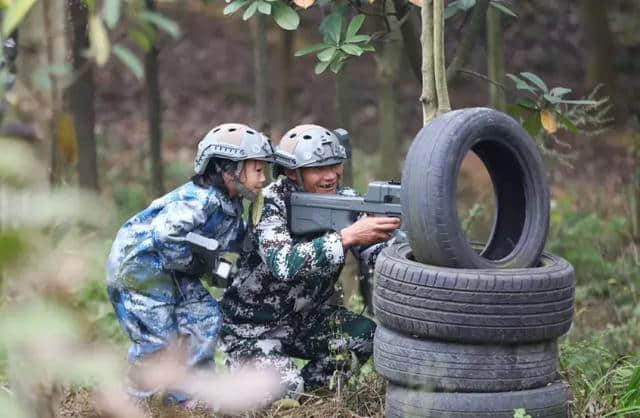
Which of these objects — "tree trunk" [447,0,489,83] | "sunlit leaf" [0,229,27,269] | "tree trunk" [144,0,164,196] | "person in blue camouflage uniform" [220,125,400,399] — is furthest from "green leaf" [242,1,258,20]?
"tree trunk" [144,0,164,196]

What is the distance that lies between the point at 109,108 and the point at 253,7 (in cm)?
1143

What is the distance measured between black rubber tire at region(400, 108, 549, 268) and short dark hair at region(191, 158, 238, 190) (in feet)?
3.51

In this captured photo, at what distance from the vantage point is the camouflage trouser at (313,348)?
17.0 feet

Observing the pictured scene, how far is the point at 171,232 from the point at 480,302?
1.60 metres

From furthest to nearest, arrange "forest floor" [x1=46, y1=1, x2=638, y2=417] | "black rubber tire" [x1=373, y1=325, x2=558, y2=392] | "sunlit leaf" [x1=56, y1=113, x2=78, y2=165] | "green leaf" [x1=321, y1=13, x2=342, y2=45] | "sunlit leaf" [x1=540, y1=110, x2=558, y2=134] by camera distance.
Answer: "forest floor" [x1=46, y1=1, x2=638, y2=417] → "sunlit leaf" [x1=540, y1=110, x2=558, y2=134] → "green leaf" [x1=321, y1=13, x2=342, y2=45] → "black rubber tire" [x1=373, y1=325, x2=558, y2=392] → "sunlit leaf" [x1=56, y1=113, x2=78, y2=165]

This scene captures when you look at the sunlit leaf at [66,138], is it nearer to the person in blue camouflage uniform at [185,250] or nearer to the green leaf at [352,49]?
the person in blue camouflage uniform at [185,250]

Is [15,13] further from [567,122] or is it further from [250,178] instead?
[567,122]

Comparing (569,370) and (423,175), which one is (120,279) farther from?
(569,370)

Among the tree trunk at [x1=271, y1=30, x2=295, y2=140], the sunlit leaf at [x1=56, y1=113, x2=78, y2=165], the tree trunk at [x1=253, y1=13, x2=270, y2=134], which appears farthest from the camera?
the tree trunk at [x1=271, y1=30, x2=295, y2=140]

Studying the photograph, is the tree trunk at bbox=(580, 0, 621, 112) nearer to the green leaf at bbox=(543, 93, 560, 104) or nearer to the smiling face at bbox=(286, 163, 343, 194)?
the green leaf at bbox=(543, 93, 560, 104)

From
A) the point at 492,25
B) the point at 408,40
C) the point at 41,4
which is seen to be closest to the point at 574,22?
the point at 492,25

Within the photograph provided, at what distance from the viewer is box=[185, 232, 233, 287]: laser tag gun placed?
191 inches

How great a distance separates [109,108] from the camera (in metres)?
16.0

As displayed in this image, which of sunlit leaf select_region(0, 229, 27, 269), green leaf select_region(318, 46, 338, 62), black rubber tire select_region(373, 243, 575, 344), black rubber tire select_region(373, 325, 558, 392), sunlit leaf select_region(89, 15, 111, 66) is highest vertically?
green leaf select_region(318, 46, 338, 62)
